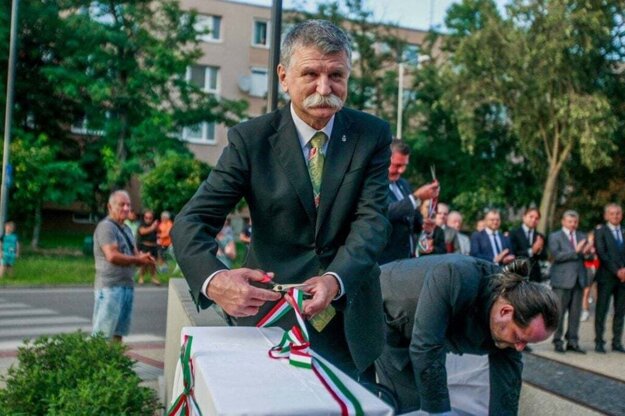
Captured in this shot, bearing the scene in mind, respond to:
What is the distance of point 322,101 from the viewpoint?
2141 millimetres

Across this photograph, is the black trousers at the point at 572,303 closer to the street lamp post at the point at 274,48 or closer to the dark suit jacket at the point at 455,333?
the street lamp post at the point at 274,48

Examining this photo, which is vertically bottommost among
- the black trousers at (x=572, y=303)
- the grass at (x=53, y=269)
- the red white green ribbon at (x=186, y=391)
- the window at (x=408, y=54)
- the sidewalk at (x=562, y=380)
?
the grass at (x=53, y=269)

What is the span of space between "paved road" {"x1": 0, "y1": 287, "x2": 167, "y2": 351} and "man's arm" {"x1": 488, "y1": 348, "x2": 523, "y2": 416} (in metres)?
7.43

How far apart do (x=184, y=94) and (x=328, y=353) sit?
92.3 ft

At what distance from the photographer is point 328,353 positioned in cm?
229

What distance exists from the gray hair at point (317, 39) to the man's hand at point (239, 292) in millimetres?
618

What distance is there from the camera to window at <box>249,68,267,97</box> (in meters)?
43.7

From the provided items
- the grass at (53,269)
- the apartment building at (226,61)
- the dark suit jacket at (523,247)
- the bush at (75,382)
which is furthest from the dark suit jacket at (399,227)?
the apartment building at (226,61)

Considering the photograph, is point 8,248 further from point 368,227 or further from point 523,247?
point 368,227

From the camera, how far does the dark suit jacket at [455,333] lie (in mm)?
3350

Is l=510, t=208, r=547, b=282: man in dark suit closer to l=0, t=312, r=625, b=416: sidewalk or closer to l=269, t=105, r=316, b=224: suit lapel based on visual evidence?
l=0, t=312, r=625, b=416: sidewalk

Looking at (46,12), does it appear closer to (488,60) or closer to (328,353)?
(488,60)

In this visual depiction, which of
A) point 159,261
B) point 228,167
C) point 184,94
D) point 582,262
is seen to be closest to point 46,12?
point 184,94

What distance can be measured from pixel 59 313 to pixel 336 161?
12.1 meters
